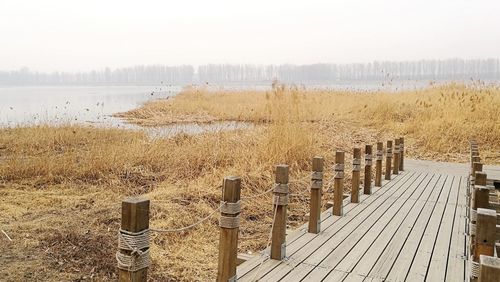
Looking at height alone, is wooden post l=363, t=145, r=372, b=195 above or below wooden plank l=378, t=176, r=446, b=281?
above

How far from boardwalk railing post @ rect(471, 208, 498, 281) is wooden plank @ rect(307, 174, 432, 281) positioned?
3.88ft

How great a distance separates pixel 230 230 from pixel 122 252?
Result: 979mm

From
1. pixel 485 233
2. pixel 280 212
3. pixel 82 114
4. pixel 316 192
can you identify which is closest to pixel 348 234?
pixel 316 192

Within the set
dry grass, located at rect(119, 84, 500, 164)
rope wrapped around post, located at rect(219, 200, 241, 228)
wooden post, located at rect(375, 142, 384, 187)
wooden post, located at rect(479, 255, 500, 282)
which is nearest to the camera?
wooden post, located at rect(479, 255, 500, 282)

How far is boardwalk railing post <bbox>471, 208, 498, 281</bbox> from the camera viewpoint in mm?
2324

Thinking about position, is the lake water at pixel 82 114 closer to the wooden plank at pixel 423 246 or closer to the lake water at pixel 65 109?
the lake water at pixel 65 109

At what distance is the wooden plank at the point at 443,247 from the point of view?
11.3 feet

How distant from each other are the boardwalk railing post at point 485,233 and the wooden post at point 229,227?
4.89 ft

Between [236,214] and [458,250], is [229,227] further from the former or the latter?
[458,250]

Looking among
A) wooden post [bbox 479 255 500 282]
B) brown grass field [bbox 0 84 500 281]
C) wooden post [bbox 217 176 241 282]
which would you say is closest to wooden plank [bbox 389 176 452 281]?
wooden post [bbox 217 176 241 282]

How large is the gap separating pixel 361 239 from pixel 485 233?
6.59ft

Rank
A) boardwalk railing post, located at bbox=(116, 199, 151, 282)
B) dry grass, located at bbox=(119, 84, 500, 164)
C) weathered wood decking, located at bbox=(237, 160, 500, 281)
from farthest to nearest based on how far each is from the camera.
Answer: dry grass, located at bbox=(119, 84, 500, 164), weathered wood decking, located at bbox=(237, 160, 500, 281), boardwalk railing post, located at bbox=(116, 199, 151, 282)

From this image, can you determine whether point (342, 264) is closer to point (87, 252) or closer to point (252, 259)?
point (252, 259)

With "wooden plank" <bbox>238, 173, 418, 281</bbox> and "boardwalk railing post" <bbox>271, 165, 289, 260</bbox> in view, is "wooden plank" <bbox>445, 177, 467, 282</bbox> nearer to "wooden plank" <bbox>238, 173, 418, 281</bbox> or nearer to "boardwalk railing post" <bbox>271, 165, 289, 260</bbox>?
"wooden plank" <bbox>238, 173, 418, 281</bbox>
